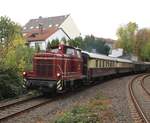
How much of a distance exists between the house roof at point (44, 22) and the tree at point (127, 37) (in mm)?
20730

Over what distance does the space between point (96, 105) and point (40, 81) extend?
464cm

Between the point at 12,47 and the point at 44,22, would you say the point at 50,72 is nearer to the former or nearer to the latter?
the point at 12,47

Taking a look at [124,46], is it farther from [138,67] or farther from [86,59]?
[86,59]

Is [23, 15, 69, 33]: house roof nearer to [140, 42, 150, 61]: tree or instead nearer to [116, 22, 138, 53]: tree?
[116, 22, 138, 53]: tree

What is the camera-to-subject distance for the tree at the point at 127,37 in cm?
11222

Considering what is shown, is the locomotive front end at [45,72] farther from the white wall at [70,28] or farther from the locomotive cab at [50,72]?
the white wall at [70,28]

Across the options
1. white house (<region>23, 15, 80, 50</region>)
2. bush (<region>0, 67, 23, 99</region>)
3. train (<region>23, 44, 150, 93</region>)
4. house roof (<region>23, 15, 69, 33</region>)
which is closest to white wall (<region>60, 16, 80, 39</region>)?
white house (<region>23, 15, 80, 50</region>)

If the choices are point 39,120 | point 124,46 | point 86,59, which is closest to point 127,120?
point 39,120

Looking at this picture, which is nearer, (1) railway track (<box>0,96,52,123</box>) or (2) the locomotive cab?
(1) railway track (<box>0,96,52,123</box>)

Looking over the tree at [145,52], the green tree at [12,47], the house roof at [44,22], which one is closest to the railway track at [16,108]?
the green tree at [12,47]

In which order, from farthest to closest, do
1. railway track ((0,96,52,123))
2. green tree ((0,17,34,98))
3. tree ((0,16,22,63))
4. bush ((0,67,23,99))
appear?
1. tree ((0,16,22,63))
2. green tree ((0,17,34,98))
3. bush ((0,67,23,99))
4. railway track ((0,96,52,123))

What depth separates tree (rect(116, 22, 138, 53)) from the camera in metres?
112

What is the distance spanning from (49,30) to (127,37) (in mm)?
29272

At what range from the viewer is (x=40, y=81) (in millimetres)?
20516
